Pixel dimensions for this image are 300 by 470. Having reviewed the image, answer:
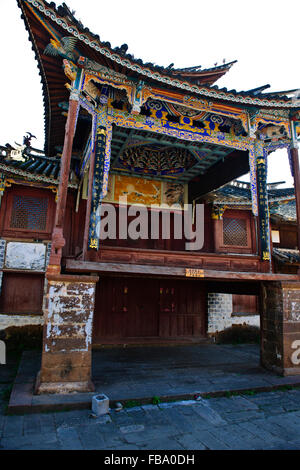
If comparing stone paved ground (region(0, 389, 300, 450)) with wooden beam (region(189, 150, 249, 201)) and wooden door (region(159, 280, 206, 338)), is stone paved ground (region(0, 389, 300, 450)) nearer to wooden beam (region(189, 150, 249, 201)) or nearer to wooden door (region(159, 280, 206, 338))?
wooden door (region(159, 280, 206, 338))

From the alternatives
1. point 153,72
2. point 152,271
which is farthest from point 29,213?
point 153,72

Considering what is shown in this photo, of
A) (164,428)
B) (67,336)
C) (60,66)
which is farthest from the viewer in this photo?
(60,66)

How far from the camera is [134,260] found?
703cm

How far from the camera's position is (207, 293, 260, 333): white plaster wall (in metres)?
11.9

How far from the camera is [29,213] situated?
10.1 meters

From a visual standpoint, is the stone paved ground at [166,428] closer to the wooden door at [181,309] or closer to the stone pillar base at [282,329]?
the stone pillar base at [282,329]

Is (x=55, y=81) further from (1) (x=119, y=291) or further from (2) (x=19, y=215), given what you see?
(1) (x=119, y=291)

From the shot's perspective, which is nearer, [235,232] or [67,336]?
[67,336]

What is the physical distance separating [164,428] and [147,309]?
21.7 ft

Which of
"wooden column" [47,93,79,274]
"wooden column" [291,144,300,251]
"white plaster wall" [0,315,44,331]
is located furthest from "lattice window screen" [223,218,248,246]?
"wooden column" [47,93,79,274]

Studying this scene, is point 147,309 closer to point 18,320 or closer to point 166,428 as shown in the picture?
point 18,320

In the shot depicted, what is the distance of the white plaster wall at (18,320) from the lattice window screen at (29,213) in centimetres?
288

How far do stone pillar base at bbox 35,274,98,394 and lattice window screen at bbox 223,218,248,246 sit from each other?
8012 millimetres

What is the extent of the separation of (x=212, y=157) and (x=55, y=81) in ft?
17.2
